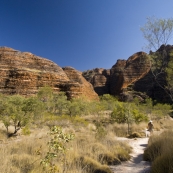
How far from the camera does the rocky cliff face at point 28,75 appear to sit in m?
50.8

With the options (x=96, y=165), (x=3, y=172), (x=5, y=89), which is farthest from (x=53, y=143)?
(x=5, y=89)

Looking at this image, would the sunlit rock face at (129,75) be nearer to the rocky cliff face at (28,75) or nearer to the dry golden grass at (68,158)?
the rocky cliff face at (28,75)

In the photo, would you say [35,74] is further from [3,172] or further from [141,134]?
[3,172]

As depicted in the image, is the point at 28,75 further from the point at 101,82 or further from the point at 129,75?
the point at 101,82

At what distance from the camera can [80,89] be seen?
2282 inches

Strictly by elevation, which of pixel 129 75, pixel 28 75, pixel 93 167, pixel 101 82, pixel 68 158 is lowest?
pixel 93 167

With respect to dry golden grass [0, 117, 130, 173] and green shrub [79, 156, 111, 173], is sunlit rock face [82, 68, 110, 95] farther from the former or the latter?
green shrub [79, 156, 111, 173]

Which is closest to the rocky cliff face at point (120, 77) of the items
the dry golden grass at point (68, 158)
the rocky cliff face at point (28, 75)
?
the rocky cliff face at point (28, 75)

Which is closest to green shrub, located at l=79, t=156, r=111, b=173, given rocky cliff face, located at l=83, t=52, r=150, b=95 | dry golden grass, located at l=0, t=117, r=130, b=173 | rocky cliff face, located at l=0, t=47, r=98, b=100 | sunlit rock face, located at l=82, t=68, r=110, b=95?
dry golden grass, located at l=0, t=117, r=130, b=173

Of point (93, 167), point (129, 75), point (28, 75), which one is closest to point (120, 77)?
point (129, 75)

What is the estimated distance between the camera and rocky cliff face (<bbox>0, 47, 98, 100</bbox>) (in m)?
50.8

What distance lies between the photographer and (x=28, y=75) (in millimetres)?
53250

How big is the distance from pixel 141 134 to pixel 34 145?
8731 mm

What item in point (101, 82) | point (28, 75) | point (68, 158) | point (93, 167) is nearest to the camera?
point (93, 167)
